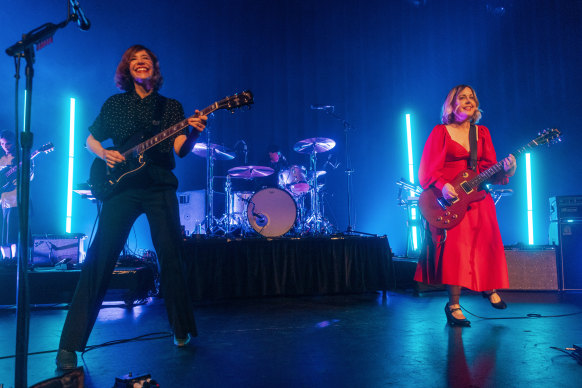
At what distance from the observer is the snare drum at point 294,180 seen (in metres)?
7.16

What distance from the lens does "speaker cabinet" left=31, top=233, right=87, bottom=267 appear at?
6789mm

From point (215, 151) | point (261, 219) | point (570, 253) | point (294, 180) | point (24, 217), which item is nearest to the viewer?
point (24, 217)

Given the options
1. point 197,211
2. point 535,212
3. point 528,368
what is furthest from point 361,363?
point 535,212

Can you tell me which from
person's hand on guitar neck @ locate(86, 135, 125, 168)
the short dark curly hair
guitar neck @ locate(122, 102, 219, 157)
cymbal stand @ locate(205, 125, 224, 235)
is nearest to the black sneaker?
person's hand on guitar neck @ locate(86, 135, 125, 168)

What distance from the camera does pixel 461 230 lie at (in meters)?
3.30

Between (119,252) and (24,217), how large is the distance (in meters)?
0.96

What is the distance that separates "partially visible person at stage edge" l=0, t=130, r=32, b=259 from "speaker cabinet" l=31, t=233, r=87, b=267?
352 mm

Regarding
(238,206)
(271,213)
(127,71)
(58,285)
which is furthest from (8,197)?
(127,71)

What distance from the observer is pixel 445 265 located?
130 inches

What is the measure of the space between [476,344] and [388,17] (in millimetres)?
7680

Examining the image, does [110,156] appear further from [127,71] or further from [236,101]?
[236,101]

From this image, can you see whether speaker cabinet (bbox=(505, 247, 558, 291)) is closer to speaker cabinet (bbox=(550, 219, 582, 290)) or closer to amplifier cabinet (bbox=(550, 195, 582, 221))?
speaker cabinet (bbox=(550, 219, 582, 290))

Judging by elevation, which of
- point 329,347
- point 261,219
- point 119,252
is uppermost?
point 261,219

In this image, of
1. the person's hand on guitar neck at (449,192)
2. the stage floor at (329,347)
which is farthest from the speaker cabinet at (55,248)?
the person's hand on guitar neck at (449,192)
